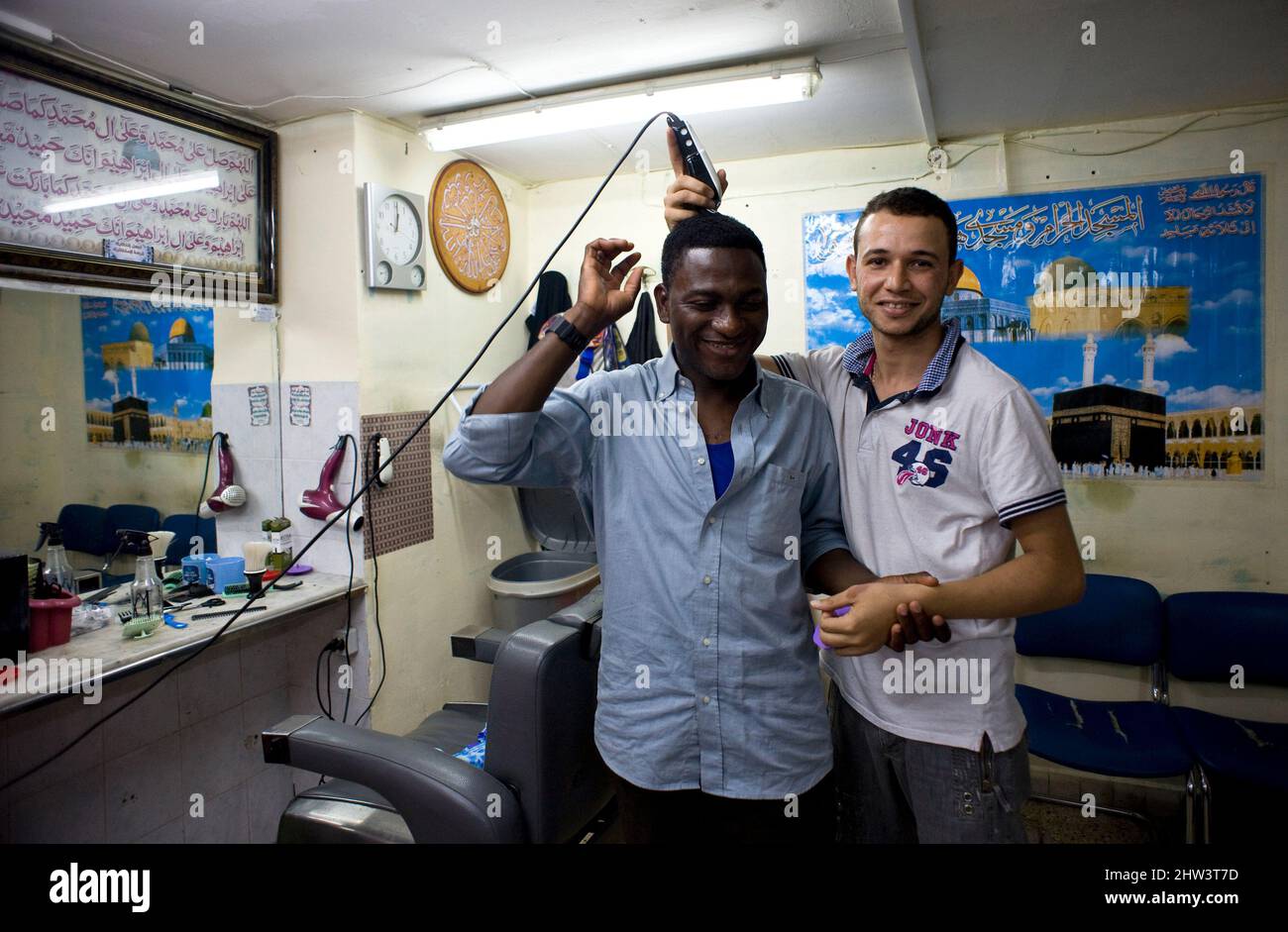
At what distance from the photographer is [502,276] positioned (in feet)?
11.6

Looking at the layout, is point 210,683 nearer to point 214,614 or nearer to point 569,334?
point 214,614

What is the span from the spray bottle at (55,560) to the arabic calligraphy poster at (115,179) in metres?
0.90

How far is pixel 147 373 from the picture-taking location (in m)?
2.66

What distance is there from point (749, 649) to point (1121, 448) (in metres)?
2.43

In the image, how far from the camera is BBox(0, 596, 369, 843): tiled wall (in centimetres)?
211

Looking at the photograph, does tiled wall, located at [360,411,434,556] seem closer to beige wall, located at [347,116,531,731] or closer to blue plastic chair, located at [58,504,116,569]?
beige wall, located at [347,116,531,731]

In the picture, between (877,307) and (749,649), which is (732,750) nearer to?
(749,649)

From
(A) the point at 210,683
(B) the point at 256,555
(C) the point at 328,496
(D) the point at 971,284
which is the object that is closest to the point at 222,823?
(A) the point at 210,683

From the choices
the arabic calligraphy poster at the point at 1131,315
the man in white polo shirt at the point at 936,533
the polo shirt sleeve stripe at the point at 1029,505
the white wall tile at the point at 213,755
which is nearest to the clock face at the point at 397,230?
the man in white polo shirt at the point at 936,533

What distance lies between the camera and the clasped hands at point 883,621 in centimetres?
117

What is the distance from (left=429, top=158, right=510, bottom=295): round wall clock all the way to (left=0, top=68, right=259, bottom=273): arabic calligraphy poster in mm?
689

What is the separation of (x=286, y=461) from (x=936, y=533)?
2.43 meters

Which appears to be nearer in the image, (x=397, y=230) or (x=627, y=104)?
(x=627, y=104)
